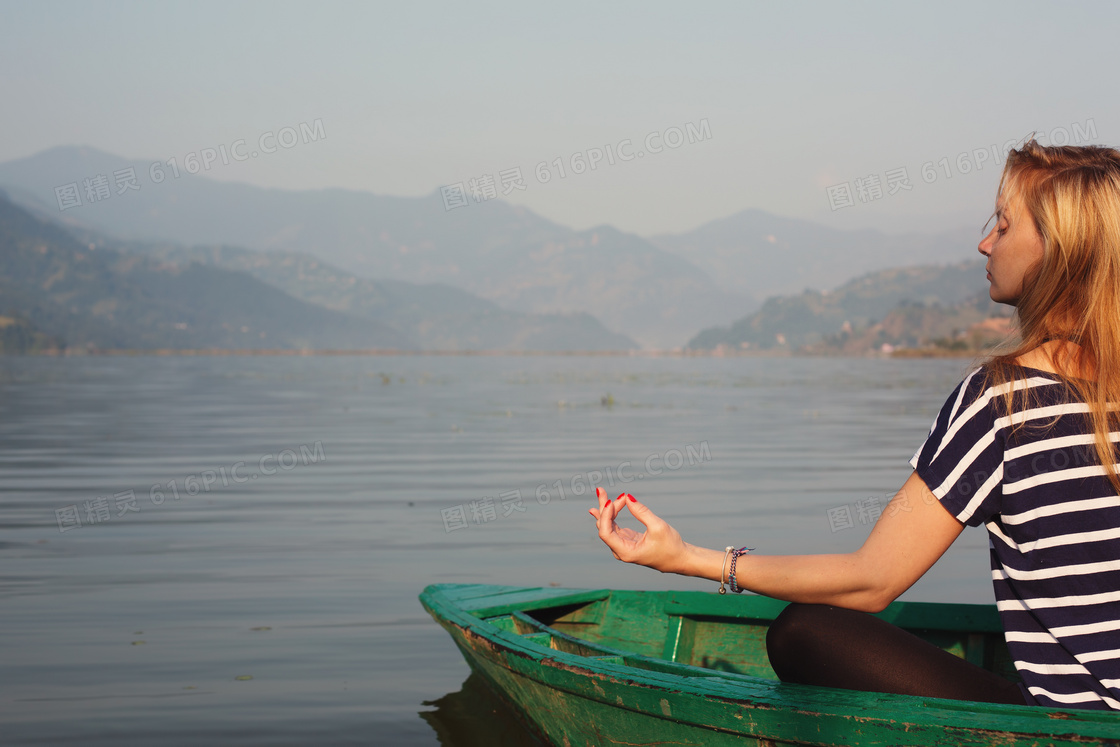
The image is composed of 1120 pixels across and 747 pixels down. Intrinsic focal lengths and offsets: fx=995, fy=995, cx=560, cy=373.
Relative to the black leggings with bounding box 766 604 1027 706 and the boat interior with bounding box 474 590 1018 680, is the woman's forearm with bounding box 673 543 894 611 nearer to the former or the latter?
the black leggings with bounding box 766 604 1027 706

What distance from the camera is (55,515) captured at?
10.4m

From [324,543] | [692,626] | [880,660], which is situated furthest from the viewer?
[324,543]

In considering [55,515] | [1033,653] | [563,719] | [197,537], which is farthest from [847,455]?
[1033,653]

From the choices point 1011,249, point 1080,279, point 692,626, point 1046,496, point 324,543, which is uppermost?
point 1011,249

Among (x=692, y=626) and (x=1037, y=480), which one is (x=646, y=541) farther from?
(x=692, y=626)

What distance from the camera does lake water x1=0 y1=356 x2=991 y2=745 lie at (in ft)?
17.3

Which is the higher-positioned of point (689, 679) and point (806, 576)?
point (806, 576)

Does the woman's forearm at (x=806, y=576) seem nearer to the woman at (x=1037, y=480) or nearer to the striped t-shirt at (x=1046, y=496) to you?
the woman at (x=1037, y=480)

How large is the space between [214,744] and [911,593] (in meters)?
5.02

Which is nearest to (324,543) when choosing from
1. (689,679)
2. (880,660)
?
(689,679)

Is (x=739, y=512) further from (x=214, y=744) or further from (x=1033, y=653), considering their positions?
(x=1033, y=653)

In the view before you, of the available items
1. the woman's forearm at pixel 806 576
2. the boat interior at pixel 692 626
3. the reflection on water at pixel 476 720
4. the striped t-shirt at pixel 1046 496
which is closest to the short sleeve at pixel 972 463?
the striped t-shirt at pixel 1046 496

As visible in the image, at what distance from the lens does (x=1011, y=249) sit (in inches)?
93.0

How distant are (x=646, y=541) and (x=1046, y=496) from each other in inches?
34.8
